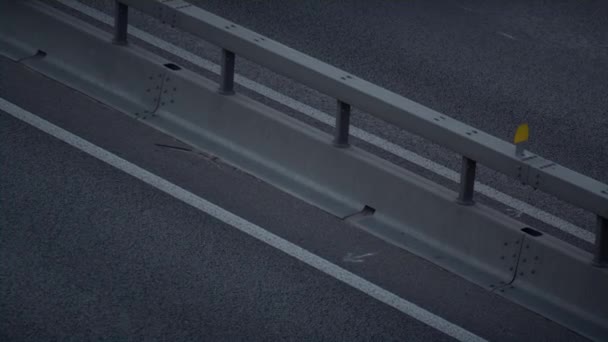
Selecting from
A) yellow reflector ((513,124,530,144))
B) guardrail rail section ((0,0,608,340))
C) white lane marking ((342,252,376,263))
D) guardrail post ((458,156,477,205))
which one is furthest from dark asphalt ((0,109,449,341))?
yellow reflector ((513,124,530,144))

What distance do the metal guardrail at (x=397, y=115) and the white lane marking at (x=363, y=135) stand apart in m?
1.42

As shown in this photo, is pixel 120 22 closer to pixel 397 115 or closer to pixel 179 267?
pixel 179 267

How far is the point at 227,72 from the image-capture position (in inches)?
368

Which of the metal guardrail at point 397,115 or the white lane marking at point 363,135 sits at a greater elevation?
the metal guardrail at point 397,115

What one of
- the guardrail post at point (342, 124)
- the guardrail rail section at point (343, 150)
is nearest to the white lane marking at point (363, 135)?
the guardrail rail section at point (343, 150)

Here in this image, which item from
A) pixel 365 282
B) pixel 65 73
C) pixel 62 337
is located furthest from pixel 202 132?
pixel 62 337

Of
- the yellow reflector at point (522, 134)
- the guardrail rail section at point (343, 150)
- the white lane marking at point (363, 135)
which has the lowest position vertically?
the white lane marking at point (363, 135)

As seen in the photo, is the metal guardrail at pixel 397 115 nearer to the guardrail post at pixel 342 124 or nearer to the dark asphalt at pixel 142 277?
the guardrail post at pixel 342 124

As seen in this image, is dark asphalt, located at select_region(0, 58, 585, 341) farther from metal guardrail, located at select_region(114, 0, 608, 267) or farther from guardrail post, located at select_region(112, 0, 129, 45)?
guardrail post, located at select_region(112, 0, 129, 45)

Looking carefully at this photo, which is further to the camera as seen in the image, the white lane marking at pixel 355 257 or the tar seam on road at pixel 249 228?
the white lane marking at pixel 355 257

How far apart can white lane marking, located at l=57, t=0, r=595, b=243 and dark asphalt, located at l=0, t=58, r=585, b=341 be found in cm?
153

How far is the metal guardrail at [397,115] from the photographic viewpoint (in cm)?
736

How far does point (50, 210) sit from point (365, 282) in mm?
2284

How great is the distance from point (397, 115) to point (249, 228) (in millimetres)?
1364
